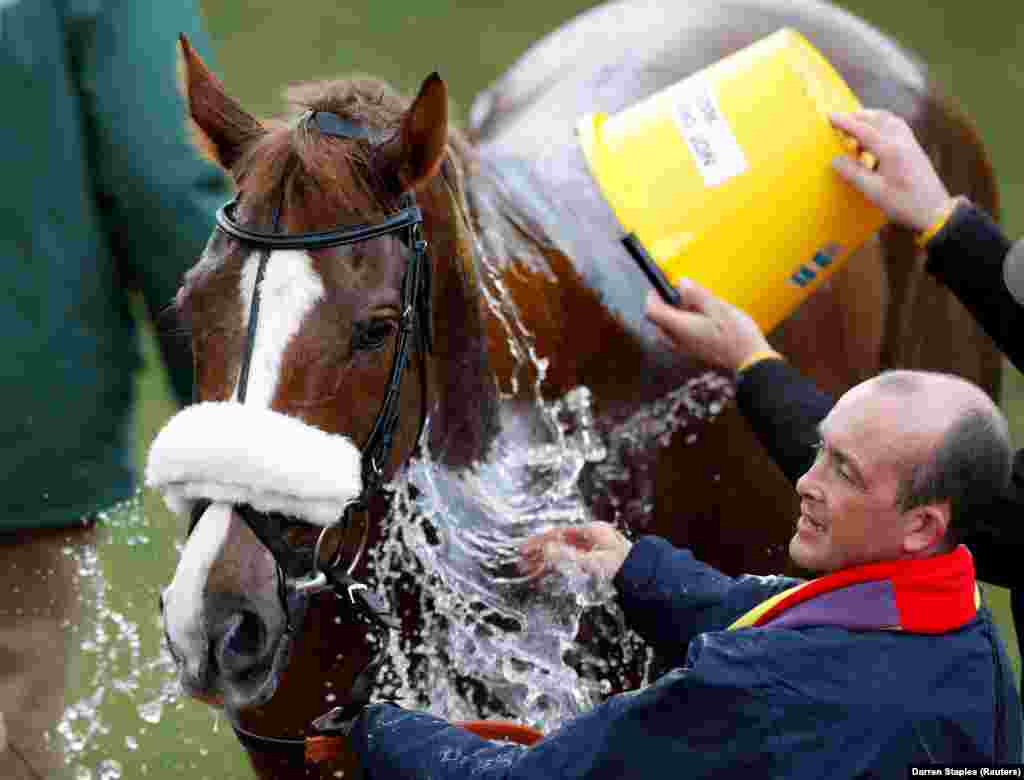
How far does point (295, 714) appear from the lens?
2283 millimetres

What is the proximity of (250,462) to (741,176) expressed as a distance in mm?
1120

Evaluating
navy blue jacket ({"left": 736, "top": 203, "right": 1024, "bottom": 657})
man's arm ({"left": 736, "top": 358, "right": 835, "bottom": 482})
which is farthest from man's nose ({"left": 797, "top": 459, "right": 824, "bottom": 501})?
man's arm ({"left": 736, "top": 358, "right": 835, "bottom": 482})

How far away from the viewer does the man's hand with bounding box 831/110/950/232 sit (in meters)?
2.51

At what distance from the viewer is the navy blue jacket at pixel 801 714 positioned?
1.61 metres

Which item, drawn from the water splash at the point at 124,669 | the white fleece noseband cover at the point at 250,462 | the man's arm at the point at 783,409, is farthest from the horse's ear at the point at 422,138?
the water splash at the point at 124,669

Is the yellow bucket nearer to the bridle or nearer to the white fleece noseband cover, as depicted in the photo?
the bridle

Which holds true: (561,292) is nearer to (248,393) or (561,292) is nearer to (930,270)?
(930,270)

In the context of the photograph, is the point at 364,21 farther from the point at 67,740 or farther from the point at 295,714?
the point at 295,714

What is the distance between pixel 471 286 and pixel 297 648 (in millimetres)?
664

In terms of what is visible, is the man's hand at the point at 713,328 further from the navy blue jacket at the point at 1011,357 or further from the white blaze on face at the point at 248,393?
the white blaze on face at the point at 248,393

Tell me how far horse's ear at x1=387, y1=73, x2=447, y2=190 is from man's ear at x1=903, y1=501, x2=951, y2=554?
0.87m

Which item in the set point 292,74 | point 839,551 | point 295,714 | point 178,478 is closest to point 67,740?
point 295,714

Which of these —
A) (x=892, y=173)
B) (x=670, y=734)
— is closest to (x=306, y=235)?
(x=670, y=734)

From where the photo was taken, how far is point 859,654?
1.63 meters
